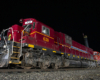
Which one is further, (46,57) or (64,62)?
(64,62)

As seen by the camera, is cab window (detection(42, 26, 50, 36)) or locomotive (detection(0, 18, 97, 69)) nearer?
locomotive (detection(0, 18, 97, 69))

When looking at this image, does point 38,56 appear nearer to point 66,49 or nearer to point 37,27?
point 37,27

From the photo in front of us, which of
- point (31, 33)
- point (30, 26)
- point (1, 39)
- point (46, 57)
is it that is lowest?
point (46, 57)

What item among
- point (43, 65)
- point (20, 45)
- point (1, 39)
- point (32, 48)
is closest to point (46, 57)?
point (43, 65)

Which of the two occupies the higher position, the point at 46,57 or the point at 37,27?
the point at 37,27

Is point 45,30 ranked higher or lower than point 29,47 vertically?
higher

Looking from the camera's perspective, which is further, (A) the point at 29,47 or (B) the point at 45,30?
(B) the point at 45,30

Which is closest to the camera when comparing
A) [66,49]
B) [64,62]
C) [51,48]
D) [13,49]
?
[13,49]

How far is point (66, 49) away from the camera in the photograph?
10109 mm

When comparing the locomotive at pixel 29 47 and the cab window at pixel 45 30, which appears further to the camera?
the cab window at pixel 45 30

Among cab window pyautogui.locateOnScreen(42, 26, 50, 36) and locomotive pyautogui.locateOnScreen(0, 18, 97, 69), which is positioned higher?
cab window pyautogui.locateOnScreen(42, 26, 50, 36)

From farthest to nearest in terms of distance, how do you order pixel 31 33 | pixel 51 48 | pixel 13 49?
pixel 51 48 → pixel 31 33 → pixel 13 49

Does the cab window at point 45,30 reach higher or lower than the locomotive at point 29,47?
higher

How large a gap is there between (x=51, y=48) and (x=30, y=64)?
7.74 ft
